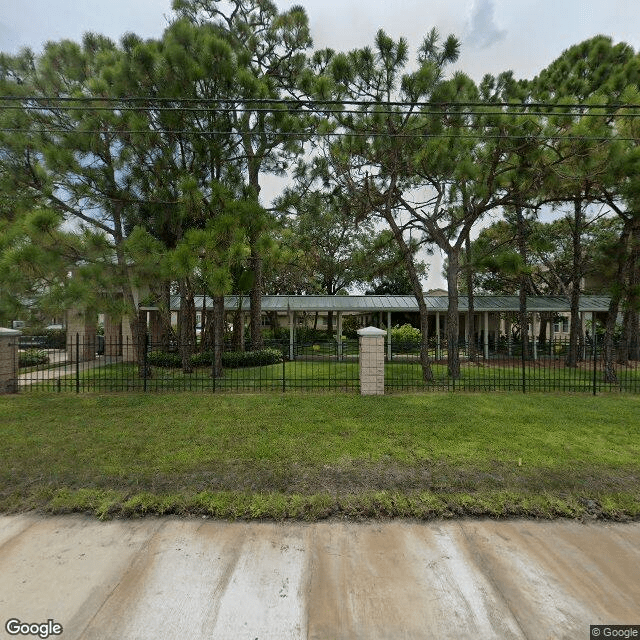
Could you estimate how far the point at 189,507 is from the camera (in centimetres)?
340

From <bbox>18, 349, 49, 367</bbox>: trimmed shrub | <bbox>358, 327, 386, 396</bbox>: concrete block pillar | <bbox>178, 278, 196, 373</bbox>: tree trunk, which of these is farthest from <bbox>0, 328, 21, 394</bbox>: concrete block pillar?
<bbox>358, 327, 386, 396</bbox>: concrete block pillar

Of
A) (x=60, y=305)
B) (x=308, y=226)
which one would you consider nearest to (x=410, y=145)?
(x=60, y=305)

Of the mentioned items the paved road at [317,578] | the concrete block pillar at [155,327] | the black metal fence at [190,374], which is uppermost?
the concrete block pillar at [155,327]

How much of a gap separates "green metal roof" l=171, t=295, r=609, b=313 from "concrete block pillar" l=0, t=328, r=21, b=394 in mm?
7489

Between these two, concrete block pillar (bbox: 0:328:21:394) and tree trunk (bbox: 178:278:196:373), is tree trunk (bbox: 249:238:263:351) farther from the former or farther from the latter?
concrete block pillar (bbox: 0:328:21:394)

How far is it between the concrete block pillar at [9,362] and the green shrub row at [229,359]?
15.3ft

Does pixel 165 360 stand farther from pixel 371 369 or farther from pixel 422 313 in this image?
pixel 422 313

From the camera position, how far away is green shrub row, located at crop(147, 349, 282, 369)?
42.7ft

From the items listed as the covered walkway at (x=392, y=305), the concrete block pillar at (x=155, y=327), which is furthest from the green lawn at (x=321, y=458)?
the concrete block pillar at (x=155, y=327)

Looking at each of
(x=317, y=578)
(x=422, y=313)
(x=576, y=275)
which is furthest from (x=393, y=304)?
(x=317, y=578)

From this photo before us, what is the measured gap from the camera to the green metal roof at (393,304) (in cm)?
1633

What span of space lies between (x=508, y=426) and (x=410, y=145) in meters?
6.83

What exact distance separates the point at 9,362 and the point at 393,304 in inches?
536

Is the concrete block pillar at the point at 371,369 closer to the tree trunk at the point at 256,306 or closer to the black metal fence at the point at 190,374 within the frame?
the black metal fence at the point at 190,374
